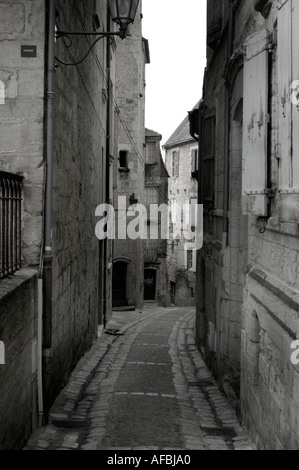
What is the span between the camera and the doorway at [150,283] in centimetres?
3406

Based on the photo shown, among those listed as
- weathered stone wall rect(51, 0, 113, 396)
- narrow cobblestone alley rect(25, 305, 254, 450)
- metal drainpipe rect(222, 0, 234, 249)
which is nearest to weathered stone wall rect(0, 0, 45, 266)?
weathered stone wall rect(51, 0, 113, 396)

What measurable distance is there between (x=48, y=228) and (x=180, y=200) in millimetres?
29848

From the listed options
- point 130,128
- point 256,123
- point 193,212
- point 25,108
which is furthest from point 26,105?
point 193,212

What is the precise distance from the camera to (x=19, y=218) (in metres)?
6.47

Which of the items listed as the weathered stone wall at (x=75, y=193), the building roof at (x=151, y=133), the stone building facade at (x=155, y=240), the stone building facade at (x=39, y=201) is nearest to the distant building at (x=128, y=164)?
the building roof at (x=151, y=133)

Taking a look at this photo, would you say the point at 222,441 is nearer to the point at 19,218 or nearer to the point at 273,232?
the point at 273,232

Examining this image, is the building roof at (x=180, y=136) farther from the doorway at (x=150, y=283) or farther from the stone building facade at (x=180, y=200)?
the doorway at (x=150, y=283)

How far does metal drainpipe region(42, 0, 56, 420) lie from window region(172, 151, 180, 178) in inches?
1187

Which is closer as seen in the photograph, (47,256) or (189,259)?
(47,256)

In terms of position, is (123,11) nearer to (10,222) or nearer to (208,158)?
(10,222)

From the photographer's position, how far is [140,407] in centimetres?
771
